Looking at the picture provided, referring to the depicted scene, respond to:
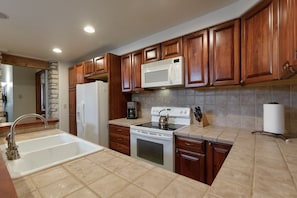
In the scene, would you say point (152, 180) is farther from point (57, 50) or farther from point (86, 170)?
point (57, 50)

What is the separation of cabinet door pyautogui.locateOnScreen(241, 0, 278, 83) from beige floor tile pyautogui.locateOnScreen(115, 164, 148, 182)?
4.23ft

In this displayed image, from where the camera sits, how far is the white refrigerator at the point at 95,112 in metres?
2.59

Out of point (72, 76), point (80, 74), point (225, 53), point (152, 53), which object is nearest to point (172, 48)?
point (152, 53)

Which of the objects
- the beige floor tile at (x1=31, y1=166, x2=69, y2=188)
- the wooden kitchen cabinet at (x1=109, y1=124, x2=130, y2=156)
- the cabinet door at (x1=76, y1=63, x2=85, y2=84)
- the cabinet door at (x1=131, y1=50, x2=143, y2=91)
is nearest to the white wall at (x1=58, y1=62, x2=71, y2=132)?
the cabinet door at (x1=76, y1=63, x2=85, y2=84)

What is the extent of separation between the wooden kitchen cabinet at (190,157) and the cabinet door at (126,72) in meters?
1.40

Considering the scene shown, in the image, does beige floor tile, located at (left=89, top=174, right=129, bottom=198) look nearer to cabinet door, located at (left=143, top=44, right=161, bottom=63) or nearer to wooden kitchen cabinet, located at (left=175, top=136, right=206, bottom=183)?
wooden kitchen cabinet, located at (left=175, top=136, right=206, bottom=183)

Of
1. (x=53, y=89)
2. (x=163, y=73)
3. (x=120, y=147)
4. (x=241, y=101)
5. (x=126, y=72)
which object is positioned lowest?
(x=120, y=147)

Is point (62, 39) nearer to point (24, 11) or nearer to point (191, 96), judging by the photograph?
point (24, 11)

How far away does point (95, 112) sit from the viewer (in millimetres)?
2615

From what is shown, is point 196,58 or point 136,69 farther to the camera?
point 136,69

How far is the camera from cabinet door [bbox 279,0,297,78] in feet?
3.06

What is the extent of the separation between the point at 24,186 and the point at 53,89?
3.64 metres

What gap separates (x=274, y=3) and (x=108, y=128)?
268 centimetres

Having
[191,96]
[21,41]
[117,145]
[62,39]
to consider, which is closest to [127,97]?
[117,145]
